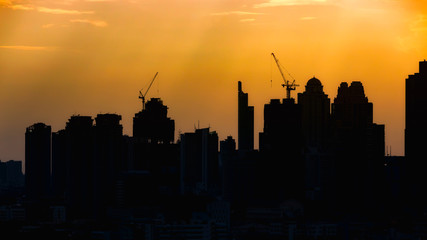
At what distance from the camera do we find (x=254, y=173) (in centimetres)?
17975

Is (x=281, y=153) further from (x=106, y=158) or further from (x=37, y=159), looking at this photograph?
(x=37, y=159)

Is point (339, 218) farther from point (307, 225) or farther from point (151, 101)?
point (151, 101)

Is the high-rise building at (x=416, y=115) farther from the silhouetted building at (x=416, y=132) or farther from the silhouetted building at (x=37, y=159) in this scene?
the silhouetted building at (x=37, y=159)

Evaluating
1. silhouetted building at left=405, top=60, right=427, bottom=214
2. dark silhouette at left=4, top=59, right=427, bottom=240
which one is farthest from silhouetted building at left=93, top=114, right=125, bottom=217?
silhouetted building at left=405, top=60, right=427, bottom=214

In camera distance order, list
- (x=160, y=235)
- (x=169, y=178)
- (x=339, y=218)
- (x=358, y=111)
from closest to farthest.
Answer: (x=160, y=235) < (x=339, y=218) < (x=169, y=178) < (x=358, y=111)

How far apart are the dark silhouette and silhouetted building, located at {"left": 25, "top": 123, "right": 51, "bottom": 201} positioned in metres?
0.19

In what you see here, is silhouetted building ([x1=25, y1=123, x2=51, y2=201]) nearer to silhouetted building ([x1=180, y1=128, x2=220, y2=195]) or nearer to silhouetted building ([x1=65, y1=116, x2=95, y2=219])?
silhouetted building ([x1=65, y1=116, x2=95, y2=219])

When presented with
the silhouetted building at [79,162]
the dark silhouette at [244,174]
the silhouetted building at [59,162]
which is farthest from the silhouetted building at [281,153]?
the silhouetted building at [59,162]

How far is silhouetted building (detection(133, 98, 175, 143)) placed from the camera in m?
192

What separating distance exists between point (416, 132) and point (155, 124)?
40280 millimetres

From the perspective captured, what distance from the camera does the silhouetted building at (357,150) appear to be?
165 m

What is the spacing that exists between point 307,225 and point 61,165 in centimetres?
6795

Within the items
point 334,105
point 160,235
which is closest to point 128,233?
→ point 160,235

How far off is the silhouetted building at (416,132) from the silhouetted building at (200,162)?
84.6ft
